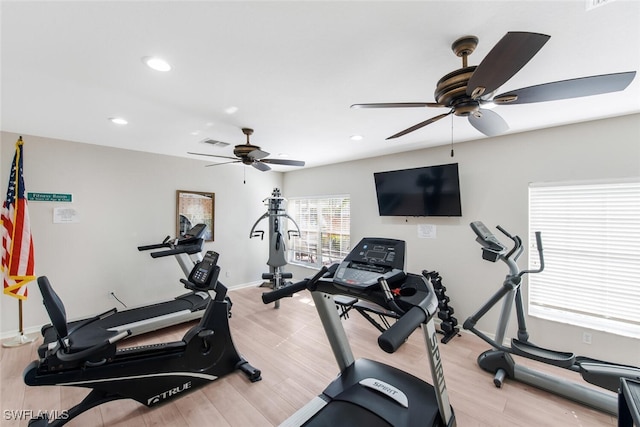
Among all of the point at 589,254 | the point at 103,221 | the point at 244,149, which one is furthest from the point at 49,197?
the point at 589,254

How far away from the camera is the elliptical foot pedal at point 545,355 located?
2.15 meters

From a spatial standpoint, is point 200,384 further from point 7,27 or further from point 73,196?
point 73,196

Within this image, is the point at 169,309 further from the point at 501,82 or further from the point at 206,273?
the point at 501,82

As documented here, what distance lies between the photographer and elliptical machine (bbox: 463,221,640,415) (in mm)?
1976

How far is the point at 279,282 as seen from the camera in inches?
183

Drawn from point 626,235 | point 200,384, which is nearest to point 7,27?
point 200,384

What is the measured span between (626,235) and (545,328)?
1.24 meters

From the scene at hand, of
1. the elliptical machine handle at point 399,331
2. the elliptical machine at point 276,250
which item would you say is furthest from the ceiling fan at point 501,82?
the elliptical machine at point 276,250

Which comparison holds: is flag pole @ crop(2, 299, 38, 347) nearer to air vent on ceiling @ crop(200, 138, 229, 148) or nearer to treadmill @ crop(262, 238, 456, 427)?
air vent on ceiling @ crop(200, 138, 229, 148)

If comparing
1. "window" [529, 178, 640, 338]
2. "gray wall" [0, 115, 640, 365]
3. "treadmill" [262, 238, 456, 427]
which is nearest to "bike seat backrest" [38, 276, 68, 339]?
"treadmill" [262, 238, 456, 427]

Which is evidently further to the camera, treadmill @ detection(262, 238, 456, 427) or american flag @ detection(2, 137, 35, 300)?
american flag @ detection(2, 137, 35, 300)

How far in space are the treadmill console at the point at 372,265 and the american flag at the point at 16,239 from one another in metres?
3.76

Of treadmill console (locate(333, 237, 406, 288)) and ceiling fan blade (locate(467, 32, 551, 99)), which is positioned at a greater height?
ceiling fan blade (locate(467, 32, 551, 99))

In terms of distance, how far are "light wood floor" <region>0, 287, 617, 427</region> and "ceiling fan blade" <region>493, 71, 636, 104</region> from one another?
2284 millimetres
